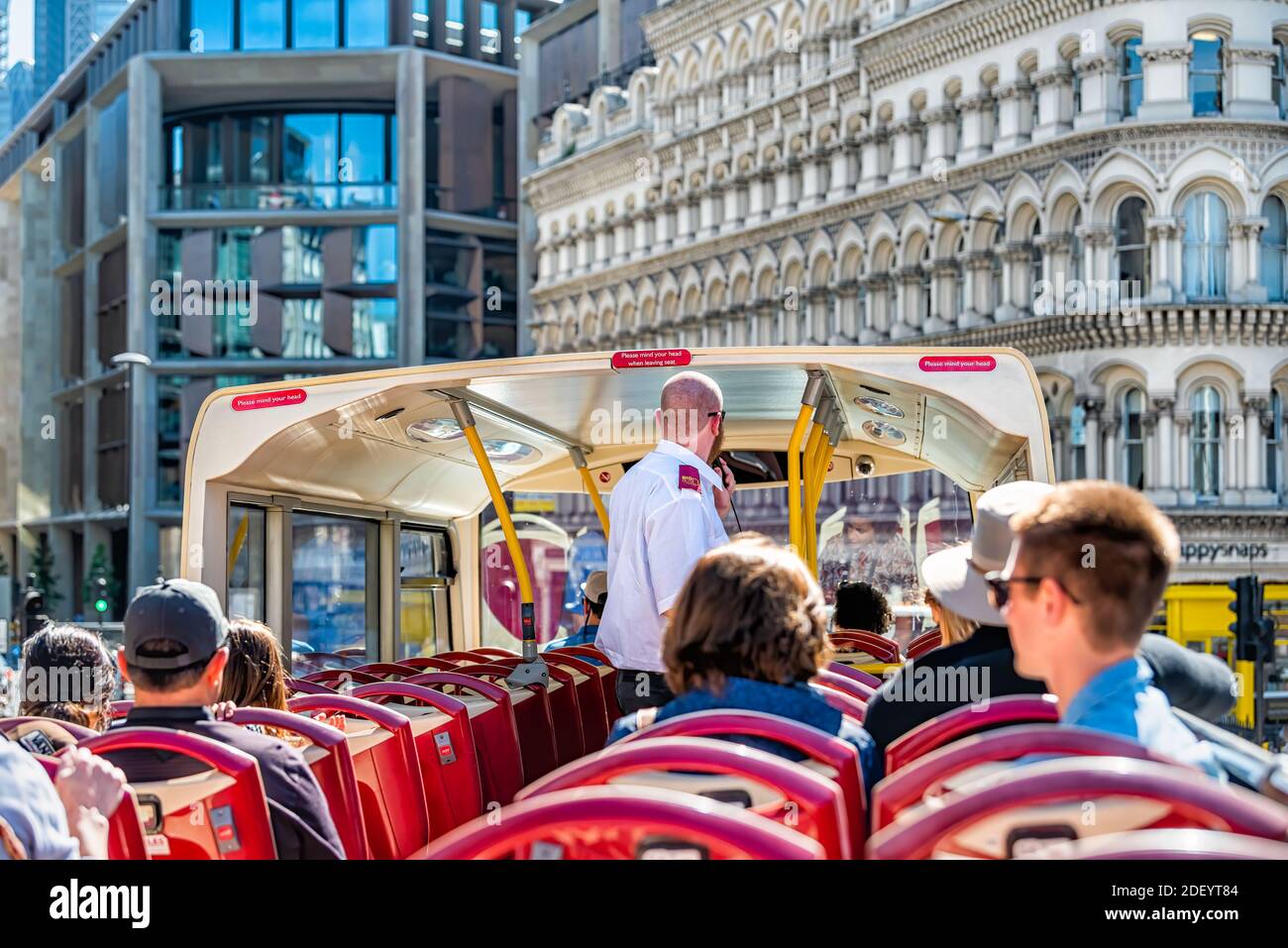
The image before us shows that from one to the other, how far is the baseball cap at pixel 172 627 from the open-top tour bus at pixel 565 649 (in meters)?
0.25

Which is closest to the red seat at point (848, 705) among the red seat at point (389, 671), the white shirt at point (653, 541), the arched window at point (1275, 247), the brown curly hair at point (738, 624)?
the brown curly hair at point (738, 624)

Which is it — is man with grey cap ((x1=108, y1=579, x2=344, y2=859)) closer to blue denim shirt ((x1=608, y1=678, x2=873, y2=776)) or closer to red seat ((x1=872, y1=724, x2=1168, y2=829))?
blue denim shirt ((x1=608, y1=678, x2=873, y2=776))

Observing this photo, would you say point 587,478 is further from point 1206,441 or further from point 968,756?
point 1206,441

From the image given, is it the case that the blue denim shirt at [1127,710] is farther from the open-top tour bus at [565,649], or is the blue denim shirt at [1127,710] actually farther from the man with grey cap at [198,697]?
the man with grey cap at [198,697]

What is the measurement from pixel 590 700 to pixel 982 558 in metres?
4.99

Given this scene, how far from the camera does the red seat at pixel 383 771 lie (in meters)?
→ 5.84

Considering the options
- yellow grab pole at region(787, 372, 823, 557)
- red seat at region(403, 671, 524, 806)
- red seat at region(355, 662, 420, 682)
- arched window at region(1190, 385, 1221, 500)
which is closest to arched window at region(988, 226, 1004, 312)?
arched window at region(1190, 385, 1221, 500)

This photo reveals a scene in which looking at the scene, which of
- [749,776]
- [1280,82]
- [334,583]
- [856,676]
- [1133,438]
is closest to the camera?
[749,776]

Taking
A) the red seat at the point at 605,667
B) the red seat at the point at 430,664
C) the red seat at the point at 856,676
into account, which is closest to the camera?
the red seat at the point at 856,676

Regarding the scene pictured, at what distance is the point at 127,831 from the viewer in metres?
3.74

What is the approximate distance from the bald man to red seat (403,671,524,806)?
94cm

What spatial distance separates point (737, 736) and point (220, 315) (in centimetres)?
6448

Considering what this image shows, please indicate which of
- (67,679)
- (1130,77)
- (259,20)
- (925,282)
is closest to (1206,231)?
(1130,77)

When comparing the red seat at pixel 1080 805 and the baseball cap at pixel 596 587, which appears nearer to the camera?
the red seat at pixel 1080 805
